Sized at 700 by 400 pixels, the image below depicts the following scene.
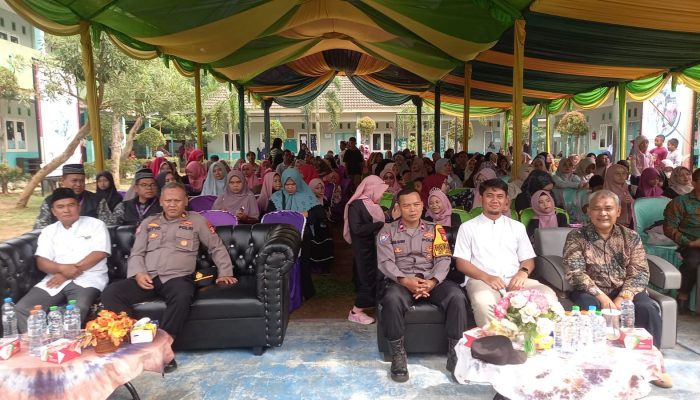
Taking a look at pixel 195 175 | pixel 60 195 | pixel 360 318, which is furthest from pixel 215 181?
pixel 360 318

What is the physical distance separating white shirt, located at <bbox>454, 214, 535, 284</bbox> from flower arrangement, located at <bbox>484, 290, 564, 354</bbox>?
3.08 feet

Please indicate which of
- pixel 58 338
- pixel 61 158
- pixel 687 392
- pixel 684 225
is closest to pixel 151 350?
pixel 58 338

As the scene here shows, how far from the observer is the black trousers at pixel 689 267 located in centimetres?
422

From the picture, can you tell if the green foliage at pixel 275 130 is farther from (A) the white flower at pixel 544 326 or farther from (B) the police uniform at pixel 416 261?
(A) the white flower at pixel 544 326

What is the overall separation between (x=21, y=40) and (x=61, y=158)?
575 centimetres

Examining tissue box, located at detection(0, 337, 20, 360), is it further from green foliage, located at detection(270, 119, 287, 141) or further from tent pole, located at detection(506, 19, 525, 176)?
green foliage, located at detection(270, 119, 287, 141)

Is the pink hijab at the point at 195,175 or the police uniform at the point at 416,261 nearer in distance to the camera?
the police uniform at the point at 416,261

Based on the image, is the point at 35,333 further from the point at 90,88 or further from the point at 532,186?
the point at 532,186

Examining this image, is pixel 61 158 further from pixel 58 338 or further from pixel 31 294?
pixel 58 338

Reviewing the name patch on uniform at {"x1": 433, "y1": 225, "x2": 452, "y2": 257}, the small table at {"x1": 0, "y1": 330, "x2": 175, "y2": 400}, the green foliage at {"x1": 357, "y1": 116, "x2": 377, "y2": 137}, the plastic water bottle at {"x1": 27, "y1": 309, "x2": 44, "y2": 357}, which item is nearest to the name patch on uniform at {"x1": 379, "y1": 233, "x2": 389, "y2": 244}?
the name patch on uniform at {"x1": 433, "y1": 225, "x2": 452, "y2": 257}

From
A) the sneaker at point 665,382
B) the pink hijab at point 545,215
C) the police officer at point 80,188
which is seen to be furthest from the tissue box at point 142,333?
the pink hijab at point 545,215

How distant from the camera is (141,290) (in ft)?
11.6

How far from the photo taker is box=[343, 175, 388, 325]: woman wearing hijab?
4258 mm

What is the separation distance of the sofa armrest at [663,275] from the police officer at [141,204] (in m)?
4.05
